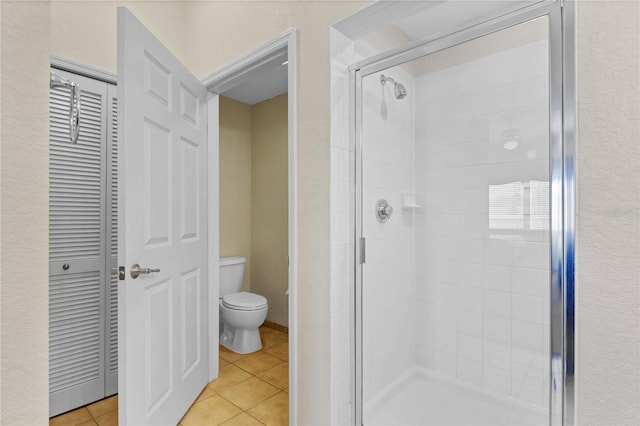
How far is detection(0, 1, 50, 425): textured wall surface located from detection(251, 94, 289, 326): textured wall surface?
106 inches

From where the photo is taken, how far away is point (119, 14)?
1.34m

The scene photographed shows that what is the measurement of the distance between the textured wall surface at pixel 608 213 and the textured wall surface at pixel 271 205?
8.52 feet

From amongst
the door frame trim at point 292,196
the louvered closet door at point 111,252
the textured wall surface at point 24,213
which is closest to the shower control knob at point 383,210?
the door frame trim at point 292,196

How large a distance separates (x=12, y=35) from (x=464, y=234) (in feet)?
5.84

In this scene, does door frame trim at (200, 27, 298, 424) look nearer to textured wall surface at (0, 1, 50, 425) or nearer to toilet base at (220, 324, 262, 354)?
textured wall surface at (0, 1, 50, 425)

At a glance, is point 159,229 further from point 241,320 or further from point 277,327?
point 277,327

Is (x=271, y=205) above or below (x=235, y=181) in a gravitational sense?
below

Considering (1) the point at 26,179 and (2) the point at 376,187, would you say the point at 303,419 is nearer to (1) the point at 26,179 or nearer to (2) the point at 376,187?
(2) the point at 376,187

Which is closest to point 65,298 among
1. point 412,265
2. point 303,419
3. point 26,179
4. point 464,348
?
point 303,419

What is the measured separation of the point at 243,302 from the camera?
9.17ft

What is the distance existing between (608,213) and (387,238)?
976mm

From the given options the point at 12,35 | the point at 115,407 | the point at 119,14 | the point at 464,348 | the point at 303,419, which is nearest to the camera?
the point at 12,35

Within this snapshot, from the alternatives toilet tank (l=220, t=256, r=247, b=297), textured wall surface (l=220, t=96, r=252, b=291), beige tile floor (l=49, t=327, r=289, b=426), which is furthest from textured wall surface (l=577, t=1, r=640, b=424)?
textured wall surface (l=220, t=96, r=252, b=291)

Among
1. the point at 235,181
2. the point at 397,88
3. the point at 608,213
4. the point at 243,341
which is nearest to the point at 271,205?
the point at 235,181
